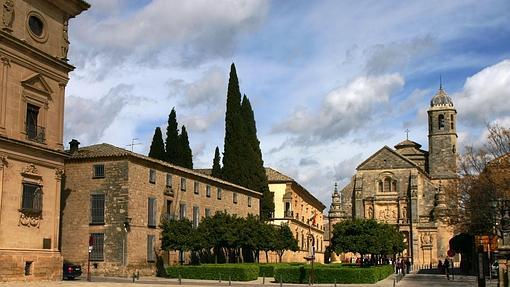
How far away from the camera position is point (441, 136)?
98812 mm

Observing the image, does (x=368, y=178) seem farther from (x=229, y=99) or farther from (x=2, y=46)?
(x=2, y=46)

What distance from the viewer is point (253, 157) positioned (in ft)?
215

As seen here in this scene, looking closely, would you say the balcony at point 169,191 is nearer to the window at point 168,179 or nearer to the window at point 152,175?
the window at point 168,179

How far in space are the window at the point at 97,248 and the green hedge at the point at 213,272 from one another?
176 inches

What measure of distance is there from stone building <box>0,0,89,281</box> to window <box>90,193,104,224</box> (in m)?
7.42

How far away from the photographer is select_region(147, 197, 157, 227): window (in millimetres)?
44456

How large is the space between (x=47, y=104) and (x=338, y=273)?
19.8 meters

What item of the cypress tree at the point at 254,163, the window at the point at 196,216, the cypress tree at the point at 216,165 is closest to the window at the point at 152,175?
the window at the point at 196,216

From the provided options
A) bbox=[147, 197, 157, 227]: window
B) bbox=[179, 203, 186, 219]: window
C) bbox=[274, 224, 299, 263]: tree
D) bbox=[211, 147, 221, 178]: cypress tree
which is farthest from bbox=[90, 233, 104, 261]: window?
bbox=[211, 147, 221, 178]: cypress tree

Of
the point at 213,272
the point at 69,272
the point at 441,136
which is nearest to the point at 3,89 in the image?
the point at 69,272

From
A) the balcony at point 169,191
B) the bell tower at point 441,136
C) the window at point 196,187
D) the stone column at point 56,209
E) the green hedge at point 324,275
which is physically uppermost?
the bell tower at point 441,136

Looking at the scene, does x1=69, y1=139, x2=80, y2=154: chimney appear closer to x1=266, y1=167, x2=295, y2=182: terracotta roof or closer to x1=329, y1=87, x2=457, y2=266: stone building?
x1=266, y1=167, x2=295, y2=182: terracotta roof

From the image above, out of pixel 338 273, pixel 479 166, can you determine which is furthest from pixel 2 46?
pixel 479 166

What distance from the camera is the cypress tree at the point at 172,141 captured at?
221ft
